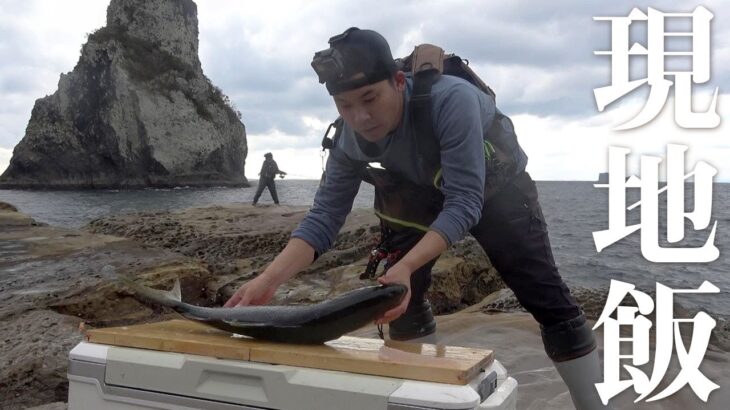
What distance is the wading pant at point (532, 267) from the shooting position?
3213 mm

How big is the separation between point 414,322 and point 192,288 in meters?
4.82

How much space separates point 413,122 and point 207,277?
5584 mm

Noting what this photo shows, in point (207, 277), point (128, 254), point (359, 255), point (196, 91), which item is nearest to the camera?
point (207, 277)

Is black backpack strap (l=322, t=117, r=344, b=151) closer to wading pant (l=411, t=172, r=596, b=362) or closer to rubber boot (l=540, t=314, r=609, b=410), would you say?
wading pant (l=411, t=172, r=596, b=362)

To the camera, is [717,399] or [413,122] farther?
[717,399]

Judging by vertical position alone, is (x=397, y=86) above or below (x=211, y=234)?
above

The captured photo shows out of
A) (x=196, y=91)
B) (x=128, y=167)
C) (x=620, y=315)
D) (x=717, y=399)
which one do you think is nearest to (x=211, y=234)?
(x=620, y=315)

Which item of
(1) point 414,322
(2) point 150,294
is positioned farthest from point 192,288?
(2) point 150,294

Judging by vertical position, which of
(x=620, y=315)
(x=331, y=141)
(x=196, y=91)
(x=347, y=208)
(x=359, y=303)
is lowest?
(x=620, y=315)

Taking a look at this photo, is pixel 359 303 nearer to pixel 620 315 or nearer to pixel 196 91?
pixel 620 315

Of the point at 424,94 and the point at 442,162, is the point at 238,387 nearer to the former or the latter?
the point at 442,162

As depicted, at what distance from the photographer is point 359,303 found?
2439 millimetres

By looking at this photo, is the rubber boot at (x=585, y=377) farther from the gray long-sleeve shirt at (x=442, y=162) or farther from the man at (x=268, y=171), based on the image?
the man at (x=268, y=171)

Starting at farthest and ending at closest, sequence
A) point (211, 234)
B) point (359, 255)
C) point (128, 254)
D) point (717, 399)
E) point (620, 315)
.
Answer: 1. point (211, 234)
2. point (128, 254)
3. point (359, 255)
4. point (620, 315)
5. point (717, 399)
